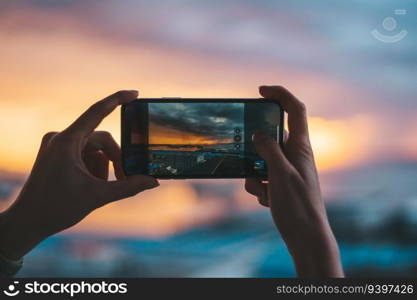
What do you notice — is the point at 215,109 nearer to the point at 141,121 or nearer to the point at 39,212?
the point at 141,121

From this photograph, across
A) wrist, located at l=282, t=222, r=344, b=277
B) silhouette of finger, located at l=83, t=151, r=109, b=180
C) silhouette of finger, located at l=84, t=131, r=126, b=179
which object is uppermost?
silhouette of finger, located at l=84, t=131, r=126, b=179

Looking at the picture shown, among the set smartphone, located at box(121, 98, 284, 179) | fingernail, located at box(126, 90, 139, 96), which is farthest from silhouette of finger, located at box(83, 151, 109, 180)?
fingernail, located at box(126, 90, 139, 96)

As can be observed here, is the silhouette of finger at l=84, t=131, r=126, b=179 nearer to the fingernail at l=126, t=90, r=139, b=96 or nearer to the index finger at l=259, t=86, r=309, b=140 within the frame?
the fingernail at l=126, t=90, r=139, b=96

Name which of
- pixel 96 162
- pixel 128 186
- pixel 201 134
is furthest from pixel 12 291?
pixel 201 134

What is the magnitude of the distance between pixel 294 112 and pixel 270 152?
0.14m

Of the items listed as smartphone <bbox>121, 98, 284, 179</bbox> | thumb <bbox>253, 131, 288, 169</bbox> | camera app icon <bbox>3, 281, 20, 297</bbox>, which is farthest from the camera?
camera app icon <bbox>3, 281, 20, 297</bbox>

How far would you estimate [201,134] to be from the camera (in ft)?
4.04

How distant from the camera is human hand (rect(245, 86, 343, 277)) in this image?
920 mm

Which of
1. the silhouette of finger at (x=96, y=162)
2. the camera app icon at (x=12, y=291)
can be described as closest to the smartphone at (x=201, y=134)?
the silhouette of finger at (x=96, y=162)

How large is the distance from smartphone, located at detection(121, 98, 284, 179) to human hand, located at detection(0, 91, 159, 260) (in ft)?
0.49

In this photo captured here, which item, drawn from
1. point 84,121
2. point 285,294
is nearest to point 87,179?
point 84,121

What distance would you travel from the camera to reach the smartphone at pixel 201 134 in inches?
46.6

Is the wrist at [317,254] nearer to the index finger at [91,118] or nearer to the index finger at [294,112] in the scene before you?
the index finger at [294,112]

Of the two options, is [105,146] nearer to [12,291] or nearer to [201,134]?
[201,134]
